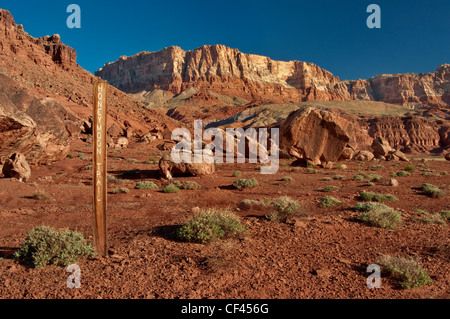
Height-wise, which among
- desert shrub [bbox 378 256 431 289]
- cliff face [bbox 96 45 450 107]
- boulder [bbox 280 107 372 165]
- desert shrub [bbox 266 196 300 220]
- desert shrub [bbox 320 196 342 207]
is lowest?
desert shrub [bbox 378 256 431 289]

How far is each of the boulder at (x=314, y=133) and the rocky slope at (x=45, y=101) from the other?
586 inches

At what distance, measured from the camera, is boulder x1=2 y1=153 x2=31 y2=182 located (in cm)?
1195

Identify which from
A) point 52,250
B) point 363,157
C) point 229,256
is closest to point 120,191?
point 52,250

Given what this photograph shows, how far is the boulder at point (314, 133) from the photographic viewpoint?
709 inches

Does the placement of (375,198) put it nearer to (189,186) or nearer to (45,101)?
(189,186)

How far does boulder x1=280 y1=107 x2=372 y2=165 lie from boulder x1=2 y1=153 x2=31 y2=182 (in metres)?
15.0

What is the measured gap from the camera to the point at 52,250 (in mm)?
4324

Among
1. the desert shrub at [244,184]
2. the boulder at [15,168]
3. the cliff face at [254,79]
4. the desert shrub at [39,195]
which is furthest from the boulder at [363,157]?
the cliff face at [254,79]

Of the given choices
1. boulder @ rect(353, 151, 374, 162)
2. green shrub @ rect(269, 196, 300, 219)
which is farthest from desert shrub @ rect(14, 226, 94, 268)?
boulder @ rect(353, 151, 374, 162)

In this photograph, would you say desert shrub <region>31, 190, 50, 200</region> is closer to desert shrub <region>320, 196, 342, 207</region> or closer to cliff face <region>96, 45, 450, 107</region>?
desert shrub <region>320, 196, 342, 207</region>

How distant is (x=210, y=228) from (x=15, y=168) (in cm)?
1132

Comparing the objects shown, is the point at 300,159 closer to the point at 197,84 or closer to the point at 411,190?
the point at 411,190
